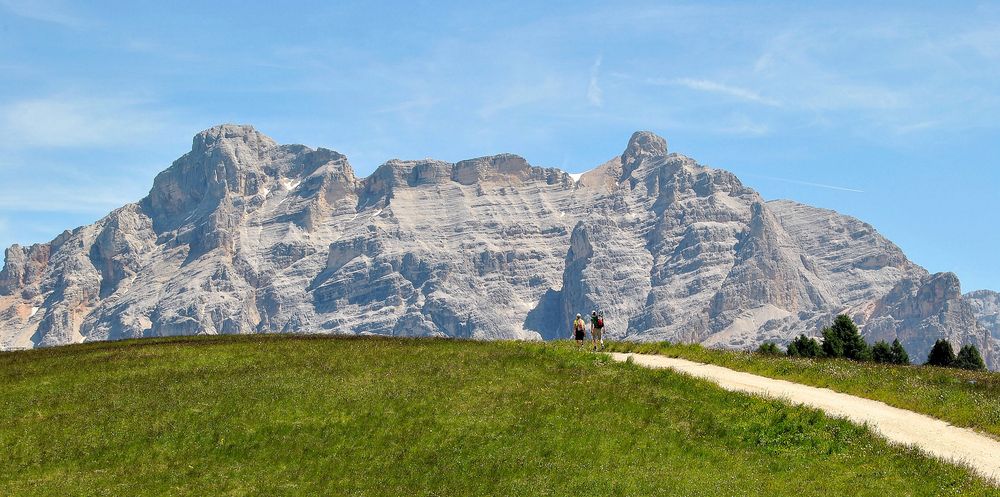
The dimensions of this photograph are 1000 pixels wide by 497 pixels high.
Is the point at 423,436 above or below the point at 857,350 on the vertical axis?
below

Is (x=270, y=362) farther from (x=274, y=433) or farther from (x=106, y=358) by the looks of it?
(x=274, y=433)

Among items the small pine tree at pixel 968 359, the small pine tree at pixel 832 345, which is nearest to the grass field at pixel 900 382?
the small pine tree at pixel 832 345

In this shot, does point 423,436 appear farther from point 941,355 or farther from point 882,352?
point 882,352

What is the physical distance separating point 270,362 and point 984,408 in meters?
29.5

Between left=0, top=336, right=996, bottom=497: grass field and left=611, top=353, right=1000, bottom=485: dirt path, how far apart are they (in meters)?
1.51

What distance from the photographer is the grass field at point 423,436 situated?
33969 mm

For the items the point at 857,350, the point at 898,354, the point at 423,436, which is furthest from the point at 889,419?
the point at 898,354

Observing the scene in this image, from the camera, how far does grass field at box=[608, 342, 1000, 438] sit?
40.1 m

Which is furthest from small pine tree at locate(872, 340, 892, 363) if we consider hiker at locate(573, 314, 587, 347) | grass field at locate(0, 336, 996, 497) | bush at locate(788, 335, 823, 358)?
grass field at locate(0, 336, 996, 497)

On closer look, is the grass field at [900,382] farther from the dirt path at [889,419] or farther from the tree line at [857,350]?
the tree line at [857,350]

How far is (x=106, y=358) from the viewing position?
52.0 metres

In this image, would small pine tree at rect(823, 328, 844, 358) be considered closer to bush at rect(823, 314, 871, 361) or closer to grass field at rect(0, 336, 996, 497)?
bush at rect(823, 314, 871, 361)

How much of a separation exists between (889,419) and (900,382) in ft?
20.4

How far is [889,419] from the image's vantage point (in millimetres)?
40156
